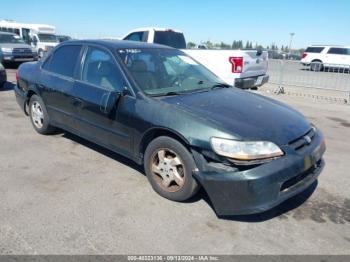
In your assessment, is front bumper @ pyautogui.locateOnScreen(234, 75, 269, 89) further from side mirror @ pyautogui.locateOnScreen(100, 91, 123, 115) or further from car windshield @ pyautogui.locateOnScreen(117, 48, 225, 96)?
side mirror @ pyautogui.locateOnScreen(100, 91, 123, 115)

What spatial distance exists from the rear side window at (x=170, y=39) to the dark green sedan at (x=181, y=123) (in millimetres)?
7261

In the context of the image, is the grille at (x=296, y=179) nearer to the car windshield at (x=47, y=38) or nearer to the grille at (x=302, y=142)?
the grille at (x=302, y=142)

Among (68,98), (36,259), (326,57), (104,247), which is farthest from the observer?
(326,57)

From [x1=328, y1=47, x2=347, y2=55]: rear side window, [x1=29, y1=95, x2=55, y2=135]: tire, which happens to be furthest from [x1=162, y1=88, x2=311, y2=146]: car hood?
[x1=328, y1=47, x2=347, y2=55]: rear side window

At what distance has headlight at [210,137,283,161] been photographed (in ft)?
10.5

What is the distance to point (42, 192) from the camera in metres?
3.96

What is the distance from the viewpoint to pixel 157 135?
12.7 ft

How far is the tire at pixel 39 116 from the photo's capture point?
571 centimetres

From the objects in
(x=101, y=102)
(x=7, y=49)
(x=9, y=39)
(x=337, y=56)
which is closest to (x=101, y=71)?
(x=101, y=102)

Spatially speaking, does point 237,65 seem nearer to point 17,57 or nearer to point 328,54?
point 17,57

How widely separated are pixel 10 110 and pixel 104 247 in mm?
5988

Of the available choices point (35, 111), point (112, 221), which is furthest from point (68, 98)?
point (112, 221)

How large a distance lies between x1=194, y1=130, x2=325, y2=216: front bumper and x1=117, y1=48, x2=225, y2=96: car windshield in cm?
132

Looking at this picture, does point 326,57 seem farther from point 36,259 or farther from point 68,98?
point 36,259
